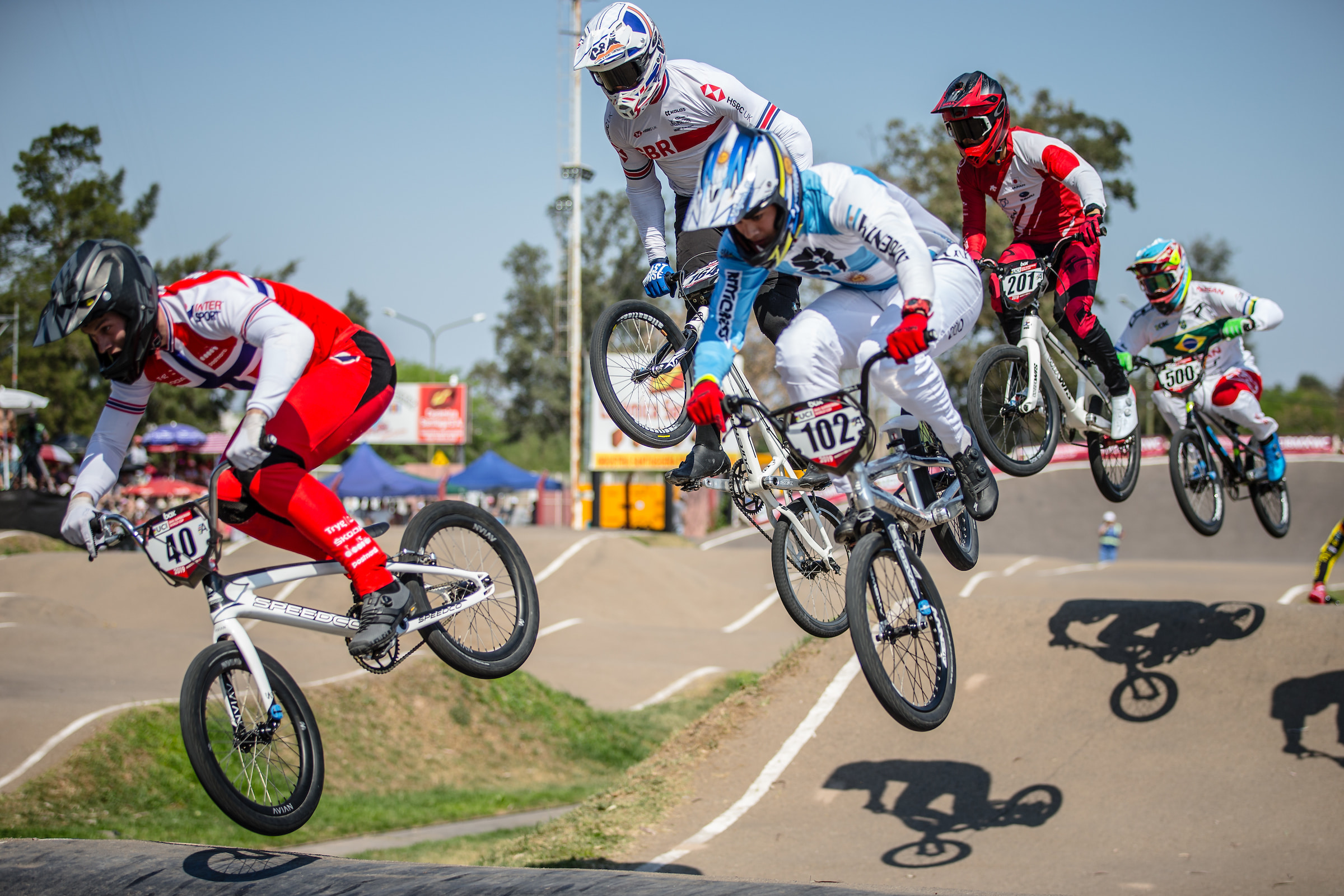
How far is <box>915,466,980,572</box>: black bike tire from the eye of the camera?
7332 millimetres

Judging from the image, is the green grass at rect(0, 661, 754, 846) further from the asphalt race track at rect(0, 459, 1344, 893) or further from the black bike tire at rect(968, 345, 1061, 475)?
the black bike tire at rect(968, 345, 1061, 475)

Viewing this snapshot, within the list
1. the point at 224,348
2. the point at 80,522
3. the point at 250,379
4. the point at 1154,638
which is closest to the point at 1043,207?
the point at 1154,638

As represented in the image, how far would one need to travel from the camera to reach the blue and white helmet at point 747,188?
17.9ft

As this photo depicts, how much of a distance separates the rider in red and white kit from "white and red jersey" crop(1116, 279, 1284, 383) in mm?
1360

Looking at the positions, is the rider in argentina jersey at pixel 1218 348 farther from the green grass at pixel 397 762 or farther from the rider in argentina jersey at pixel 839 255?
the green grass at pixel 397 762

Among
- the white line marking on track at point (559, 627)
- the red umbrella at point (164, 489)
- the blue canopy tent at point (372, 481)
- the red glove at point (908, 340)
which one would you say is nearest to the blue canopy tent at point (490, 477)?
the blue canopy tent at point (372, 481)

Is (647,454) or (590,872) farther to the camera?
(647,454)

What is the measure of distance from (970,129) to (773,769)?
27.3 feet

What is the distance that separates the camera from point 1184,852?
1017cm

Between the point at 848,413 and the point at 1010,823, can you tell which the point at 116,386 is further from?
the point at 1010,823

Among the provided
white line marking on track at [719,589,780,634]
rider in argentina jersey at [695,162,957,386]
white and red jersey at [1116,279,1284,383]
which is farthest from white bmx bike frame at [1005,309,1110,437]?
white line marking on track at [719,589,780,634]

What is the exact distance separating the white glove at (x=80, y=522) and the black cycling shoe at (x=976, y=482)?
220 inches

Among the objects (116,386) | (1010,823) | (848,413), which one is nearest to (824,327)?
(848,413)

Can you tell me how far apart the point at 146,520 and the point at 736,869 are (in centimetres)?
718
